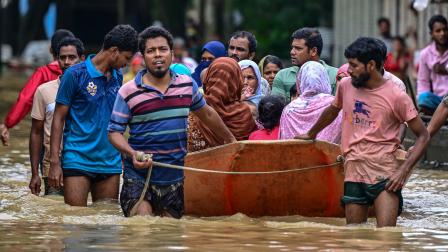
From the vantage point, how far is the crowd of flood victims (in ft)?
34.3

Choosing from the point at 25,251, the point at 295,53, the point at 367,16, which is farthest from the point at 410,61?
the point at 25,251

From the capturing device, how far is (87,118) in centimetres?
1149

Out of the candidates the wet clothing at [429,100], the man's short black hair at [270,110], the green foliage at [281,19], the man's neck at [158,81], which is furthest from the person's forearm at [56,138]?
the green foliage at [281,19]

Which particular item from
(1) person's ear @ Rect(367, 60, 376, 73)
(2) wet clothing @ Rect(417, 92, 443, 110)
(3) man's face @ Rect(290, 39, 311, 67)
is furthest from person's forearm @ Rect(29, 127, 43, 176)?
(2) wet clothing @ Rect(417, 92, 443, 110)

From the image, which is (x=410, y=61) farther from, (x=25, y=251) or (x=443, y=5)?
(x=25, y=251)

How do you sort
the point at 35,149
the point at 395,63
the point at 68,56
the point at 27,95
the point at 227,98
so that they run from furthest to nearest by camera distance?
the point at 395,63
the point at 27,95
the point at 68,56
the point at 227,98
the point at 35,149

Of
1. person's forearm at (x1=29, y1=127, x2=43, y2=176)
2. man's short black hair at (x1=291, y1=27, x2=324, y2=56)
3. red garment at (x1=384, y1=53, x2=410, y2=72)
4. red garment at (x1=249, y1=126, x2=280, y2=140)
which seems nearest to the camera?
person's forearm at (x1=29, y1=127, x2=43, y2=176)

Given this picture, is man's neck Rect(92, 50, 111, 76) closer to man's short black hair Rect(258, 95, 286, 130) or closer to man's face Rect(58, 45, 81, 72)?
man's face Rect(58, 45, 81, 72)

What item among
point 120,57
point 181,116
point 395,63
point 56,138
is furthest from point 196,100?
point 395,63

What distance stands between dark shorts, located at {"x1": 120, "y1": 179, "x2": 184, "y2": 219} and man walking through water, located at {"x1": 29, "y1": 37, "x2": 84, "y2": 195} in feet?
5.56

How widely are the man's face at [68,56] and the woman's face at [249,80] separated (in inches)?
59.2

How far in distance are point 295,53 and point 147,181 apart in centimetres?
343

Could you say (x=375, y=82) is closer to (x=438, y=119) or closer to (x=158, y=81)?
(x=438, y=119)

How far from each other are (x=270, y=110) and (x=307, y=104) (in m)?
0.33
